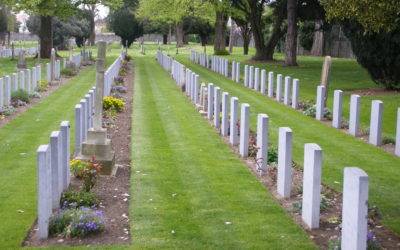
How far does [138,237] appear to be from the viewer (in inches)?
289

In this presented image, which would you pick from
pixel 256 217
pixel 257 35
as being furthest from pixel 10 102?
pixel 257 35

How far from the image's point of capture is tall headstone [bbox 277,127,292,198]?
8.85 meters

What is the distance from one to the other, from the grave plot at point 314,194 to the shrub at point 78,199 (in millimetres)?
2511

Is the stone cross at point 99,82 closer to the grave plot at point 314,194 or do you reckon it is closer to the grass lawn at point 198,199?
the grass lawn at point 198,199

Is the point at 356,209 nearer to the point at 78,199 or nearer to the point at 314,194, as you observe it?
the point at 314,194

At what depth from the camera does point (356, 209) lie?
20.4 feet

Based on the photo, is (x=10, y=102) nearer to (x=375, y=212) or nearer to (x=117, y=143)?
(x=117, y=143)

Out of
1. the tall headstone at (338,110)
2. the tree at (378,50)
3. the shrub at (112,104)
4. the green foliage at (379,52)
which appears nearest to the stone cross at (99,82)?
the tall headstone at (338,110)

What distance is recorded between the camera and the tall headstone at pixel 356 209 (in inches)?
241

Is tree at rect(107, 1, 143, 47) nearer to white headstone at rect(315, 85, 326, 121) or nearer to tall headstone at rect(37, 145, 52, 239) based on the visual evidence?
white headstone at rect(315, 85, 326, 121)

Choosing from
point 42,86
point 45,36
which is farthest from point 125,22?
point 42,86

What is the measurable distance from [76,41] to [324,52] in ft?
117

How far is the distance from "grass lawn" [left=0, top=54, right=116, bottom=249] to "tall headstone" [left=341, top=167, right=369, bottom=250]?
11.4ft

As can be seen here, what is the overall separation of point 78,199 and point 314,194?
9.96 feet
